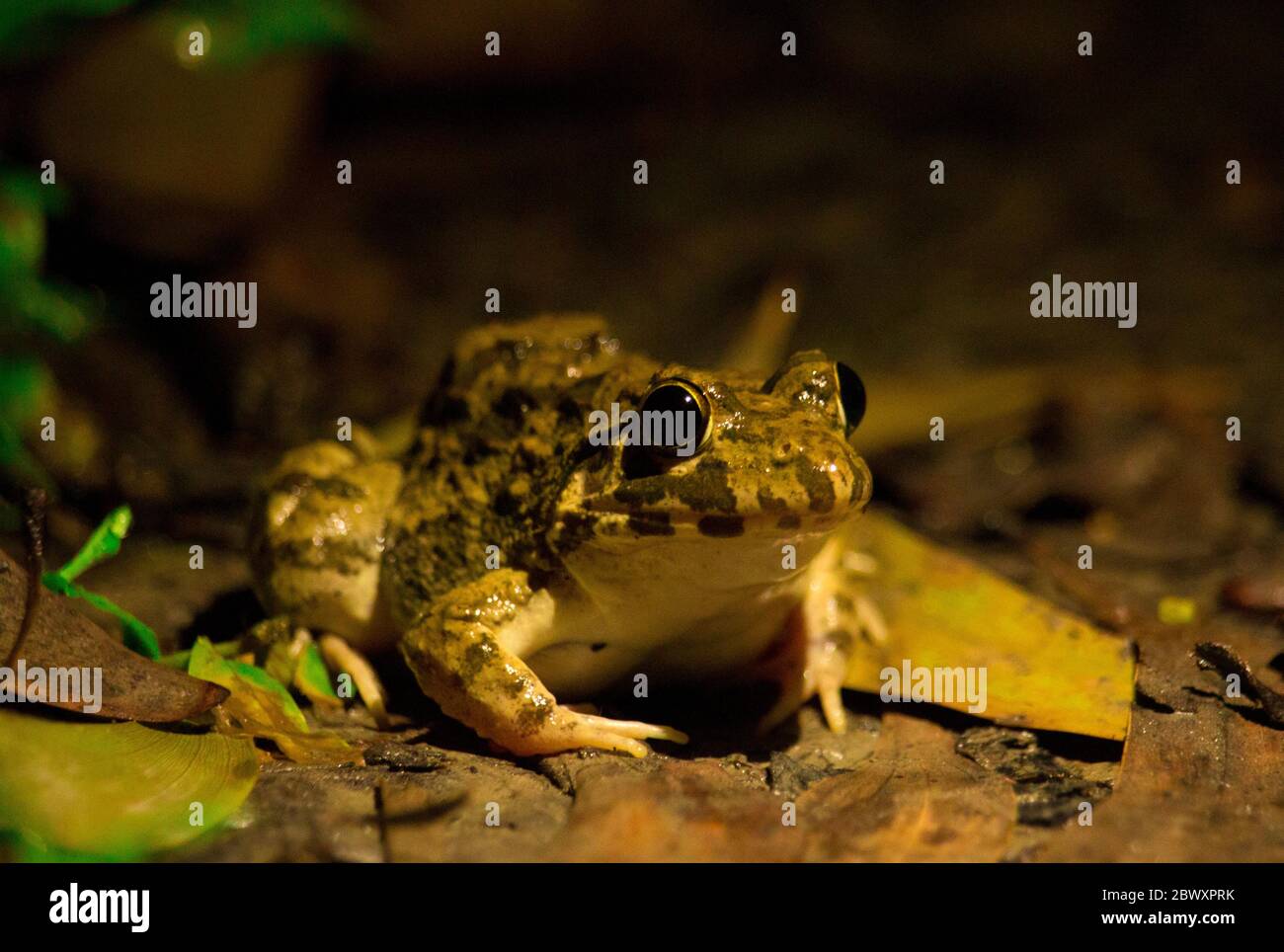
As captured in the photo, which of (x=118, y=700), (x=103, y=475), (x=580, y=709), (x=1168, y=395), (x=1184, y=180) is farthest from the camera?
(x=1184, y=180)

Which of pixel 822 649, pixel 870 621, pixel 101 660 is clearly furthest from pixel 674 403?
pixel 101 660

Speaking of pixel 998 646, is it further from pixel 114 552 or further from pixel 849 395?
pixel 114 552

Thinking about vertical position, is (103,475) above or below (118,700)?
above

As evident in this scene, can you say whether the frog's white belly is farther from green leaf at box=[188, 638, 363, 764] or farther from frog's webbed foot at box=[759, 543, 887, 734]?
green leaf at box=[188, 638, 363, 764]

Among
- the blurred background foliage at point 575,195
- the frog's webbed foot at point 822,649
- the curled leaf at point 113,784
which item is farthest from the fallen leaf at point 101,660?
the frog's webbed foot at point 822,649

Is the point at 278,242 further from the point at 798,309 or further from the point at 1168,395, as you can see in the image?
the point at 1168,395
